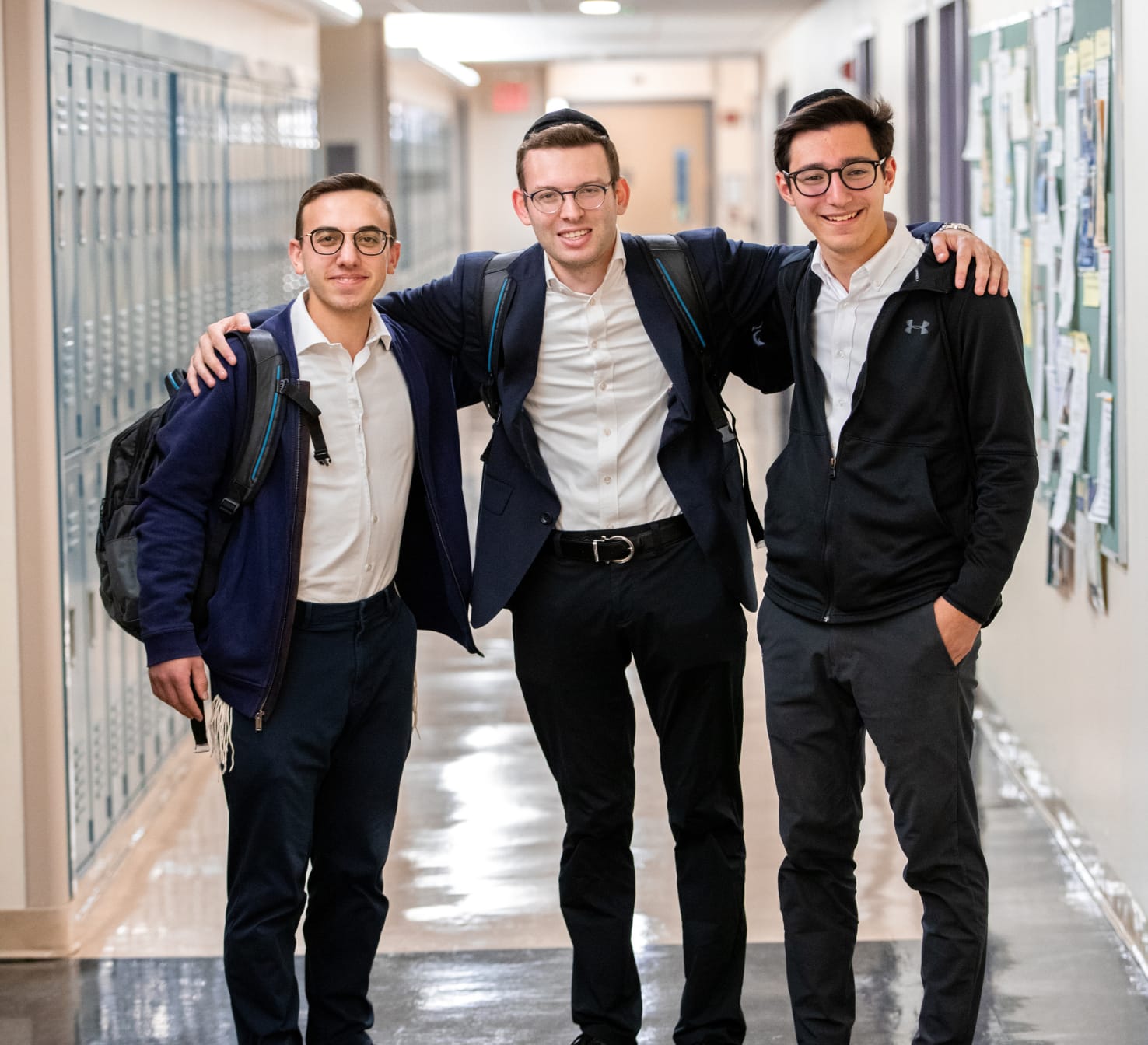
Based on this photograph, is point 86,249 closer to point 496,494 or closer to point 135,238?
point 135,238

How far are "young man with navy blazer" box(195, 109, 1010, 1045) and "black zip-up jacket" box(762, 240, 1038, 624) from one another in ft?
0.79

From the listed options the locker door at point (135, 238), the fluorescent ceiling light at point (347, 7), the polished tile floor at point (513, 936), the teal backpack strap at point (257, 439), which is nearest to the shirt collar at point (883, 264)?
the teal backpack strap at point (257, 439)

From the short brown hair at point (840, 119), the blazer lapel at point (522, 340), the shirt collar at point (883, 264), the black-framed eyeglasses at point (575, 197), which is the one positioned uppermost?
the short brown hair at point (840, 119)

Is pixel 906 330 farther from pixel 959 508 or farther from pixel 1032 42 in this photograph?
pixel 1032 42

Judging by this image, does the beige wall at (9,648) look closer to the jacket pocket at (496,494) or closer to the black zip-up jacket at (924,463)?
the jacket pocket at (496,494)

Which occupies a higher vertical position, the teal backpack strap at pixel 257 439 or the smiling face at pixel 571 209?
the smiling face at pixel 571 209

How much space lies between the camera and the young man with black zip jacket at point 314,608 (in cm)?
251

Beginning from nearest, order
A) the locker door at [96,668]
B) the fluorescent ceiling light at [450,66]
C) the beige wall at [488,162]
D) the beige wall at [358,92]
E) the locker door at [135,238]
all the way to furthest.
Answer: the locker door at [96,668] < the locker door at [135,238] < the beige wall at [358,92] < the fluorescent ceiling light at [450,66] < the beige wall at [488,162]

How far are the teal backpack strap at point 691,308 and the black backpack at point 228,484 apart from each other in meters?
0.63

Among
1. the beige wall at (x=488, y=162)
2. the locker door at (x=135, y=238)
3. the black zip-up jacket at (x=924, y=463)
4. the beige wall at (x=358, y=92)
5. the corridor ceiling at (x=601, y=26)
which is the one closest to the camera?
the black zip-up jacket at (x=924, y=463)

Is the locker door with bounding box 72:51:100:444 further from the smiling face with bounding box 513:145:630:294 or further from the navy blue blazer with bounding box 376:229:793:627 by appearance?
the smiling face with bounding box 513:145:630:294

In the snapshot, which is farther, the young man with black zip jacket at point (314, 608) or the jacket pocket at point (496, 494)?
the jacket pocket at point (496, 494)

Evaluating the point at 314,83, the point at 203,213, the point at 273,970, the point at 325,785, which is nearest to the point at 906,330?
the point at 325,785

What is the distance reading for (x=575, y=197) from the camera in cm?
258
